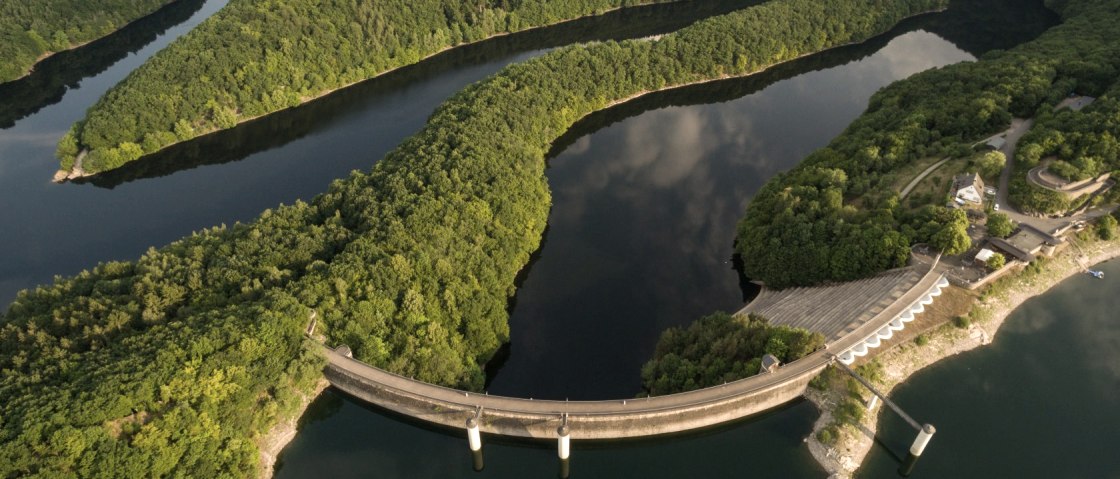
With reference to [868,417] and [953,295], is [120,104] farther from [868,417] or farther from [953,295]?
[953,295]

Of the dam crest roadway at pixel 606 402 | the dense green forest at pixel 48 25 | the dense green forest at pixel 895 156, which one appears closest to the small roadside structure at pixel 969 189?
the dense green forest at pixel 895 156

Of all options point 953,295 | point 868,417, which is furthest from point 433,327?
point 953,295

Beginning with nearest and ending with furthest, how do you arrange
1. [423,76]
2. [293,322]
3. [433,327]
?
[293,322] < [433,327] < [423,76]

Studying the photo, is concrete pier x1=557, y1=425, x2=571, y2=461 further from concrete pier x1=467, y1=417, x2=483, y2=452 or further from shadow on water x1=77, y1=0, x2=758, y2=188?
shadow on water x1=77, y1=0, x2=758, y2=188

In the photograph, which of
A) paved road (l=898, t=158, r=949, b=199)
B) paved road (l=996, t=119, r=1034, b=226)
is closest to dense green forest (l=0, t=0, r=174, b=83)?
paved road (l=898, t=158, r=949, b=199)

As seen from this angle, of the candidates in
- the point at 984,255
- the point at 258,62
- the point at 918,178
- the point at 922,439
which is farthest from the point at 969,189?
the point at 258,62

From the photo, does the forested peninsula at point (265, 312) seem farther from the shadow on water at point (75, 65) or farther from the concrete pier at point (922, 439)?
the shadow on water at point (75, 65)
